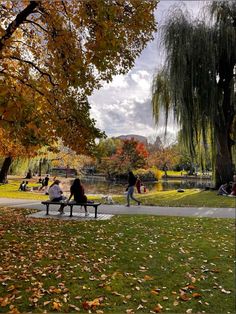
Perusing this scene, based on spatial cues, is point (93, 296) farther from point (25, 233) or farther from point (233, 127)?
point (233, 127)

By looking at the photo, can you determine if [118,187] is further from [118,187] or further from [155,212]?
[155,212]

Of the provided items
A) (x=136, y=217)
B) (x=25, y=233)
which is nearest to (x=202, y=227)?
(x=136, y=217)

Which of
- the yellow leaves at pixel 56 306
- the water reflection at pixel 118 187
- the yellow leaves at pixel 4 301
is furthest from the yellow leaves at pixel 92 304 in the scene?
the water reflection at pixel 118 187

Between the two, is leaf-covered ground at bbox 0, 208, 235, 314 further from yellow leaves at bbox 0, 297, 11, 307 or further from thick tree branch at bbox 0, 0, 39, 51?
thick tree branch at bbox 0, 0, 39, 51

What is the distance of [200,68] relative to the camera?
1606 cm

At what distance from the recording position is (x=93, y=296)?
449 cm

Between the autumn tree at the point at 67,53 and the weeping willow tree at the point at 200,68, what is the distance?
7.87m

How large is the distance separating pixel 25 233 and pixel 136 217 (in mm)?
4042

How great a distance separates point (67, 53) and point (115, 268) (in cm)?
513

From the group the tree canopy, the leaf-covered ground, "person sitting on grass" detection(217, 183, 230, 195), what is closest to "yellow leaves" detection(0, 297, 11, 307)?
the leaf-covered ground

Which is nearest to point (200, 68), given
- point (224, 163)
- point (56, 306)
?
point (224, 163)

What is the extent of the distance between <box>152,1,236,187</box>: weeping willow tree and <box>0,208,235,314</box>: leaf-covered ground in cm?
815

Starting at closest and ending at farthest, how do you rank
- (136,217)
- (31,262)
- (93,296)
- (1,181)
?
(93,296) < (31,262) < (136,217) < (1,181)

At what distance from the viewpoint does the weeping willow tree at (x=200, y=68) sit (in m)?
15.8
